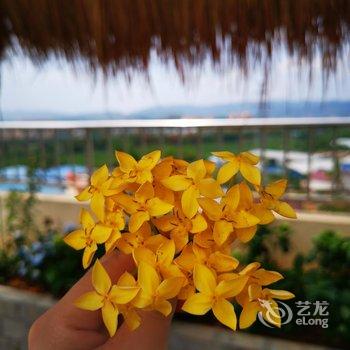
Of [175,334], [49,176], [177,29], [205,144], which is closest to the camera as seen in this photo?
[177,29]

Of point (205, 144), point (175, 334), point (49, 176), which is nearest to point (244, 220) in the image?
point (175, 334)

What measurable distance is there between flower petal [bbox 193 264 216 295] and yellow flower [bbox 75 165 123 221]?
0.13 meters

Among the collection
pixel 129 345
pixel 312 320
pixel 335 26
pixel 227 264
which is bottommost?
pixel 312 320

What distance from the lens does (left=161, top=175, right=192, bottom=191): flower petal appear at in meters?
0.54

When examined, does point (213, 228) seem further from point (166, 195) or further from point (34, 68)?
point (34, 68)

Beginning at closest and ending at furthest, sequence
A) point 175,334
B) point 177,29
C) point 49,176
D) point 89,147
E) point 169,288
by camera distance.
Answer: point 169,288 → point 177,29 → point 175,334 → point 89,147 → point 49,176

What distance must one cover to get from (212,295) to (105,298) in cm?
11

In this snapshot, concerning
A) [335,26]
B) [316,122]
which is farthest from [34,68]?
[316,122]

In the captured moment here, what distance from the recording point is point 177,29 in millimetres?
1425

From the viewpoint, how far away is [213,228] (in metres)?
0.53

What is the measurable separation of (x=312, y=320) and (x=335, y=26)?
1089 mm

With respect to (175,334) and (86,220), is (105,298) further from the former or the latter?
(175,334)

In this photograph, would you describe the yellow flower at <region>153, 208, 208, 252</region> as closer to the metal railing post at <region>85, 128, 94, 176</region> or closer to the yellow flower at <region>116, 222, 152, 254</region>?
the yellow flower at <region>116, 222, 152, 254</region>

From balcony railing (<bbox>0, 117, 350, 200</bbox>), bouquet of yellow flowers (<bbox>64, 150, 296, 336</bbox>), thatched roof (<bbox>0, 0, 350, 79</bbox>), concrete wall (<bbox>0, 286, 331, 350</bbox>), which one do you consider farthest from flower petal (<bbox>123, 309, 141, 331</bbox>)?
balcony railing (<bbox>0, 117, 350, 200</bbox>)
